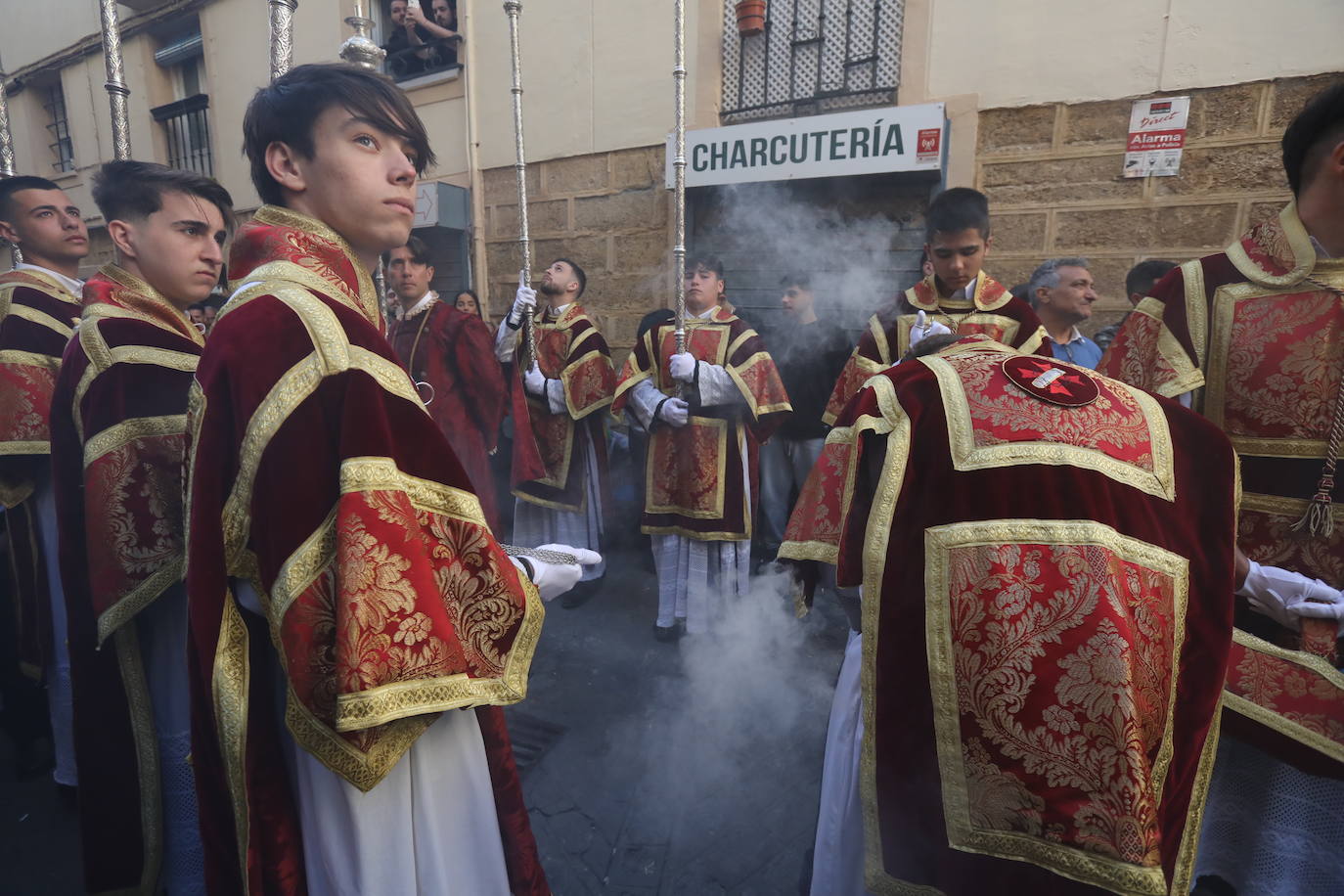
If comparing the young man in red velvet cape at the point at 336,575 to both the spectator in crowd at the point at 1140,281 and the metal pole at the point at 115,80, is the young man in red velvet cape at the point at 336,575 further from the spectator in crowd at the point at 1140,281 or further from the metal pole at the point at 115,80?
the spectator in crowd at the point at 1140,281

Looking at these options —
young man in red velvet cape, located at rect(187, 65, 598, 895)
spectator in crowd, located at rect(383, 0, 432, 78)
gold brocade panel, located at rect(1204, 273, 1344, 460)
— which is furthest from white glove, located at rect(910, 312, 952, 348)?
spectator in crowd, located at rect(383, 0, 432, 78)

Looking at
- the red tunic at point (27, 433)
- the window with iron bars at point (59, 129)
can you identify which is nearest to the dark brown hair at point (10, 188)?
the red tunic at point (27, 433)

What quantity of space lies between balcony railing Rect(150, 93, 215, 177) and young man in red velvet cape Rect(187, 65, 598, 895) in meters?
11.4

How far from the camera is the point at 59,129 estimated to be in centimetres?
1252

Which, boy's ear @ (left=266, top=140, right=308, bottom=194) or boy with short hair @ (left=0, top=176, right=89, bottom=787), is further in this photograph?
boy with short hair @ (left=0, top=176, right=89, bottom=787)

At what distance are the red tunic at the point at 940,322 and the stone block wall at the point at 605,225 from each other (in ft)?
11.1

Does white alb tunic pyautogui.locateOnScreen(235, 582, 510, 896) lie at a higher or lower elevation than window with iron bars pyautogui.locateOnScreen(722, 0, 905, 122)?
lower

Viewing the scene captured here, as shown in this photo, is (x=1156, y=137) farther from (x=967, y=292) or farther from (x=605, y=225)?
(x=605, y=225)

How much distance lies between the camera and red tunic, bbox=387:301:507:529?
15.0ft

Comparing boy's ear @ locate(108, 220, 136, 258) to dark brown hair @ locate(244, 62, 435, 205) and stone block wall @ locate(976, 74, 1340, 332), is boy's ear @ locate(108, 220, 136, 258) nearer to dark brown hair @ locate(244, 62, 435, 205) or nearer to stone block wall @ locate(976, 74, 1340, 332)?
dark brown hair @ locate(244, 62, 435, 205)

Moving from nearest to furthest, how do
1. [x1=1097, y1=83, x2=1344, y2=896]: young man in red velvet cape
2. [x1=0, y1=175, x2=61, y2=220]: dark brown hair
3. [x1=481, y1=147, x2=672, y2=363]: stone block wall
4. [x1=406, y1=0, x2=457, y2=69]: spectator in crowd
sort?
1. [x1=1097, y1=83, x2=1344, y2=896]: young man in red velvet cape
2. [x1=0, y1=175, x2=61, y2=220]: dark brown hair
3. [x1=481, y1=147, x2=672, y2=363]: stone block wall
4. [x1=406, y1=0, x2=457, y2=69]: spectator in crowd

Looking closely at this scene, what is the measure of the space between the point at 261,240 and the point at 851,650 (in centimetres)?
165

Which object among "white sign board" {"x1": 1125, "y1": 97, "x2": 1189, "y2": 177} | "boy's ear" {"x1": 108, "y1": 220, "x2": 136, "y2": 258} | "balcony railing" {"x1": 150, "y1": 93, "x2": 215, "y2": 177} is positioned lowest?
"boy's ear" {"x1": 108, "y1": 220, "x2": 136, "y2": 258}

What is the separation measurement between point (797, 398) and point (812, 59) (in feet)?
10.3
